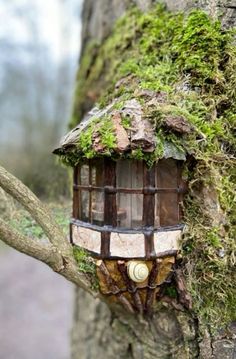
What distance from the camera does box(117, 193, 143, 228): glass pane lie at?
1468 millimetres

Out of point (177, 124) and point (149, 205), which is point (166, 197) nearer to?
point (149, 205)

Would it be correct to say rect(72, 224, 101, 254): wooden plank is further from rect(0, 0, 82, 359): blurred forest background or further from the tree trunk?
rect(0, 0, 82, 359): blurred forest background

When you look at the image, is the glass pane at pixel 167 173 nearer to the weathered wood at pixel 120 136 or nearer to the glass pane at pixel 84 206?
the weathered wood at pixel 120 136

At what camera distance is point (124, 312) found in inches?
75.6

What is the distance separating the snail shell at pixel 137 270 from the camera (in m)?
1.45

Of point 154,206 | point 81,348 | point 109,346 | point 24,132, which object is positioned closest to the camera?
point 154,206

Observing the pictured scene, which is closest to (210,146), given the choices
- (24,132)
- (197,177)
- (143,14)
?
(197,177)

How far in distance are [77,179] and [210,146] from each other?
22.6 inches

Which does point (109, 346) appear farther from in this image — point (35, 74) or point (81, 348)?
point (35, 74)

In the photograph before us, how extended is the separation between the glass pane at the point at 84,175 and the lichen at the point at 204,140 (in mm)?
88

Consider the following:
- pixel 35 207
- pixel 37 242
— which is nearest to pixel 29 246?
pixel 37 242

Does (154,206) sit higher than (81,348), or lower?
higher

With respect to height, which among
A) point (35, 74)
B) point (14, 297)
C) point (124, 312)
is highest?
point (35, 74)

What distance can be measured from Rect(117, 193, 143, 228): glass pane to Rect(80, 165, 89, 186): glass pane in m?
0.19
